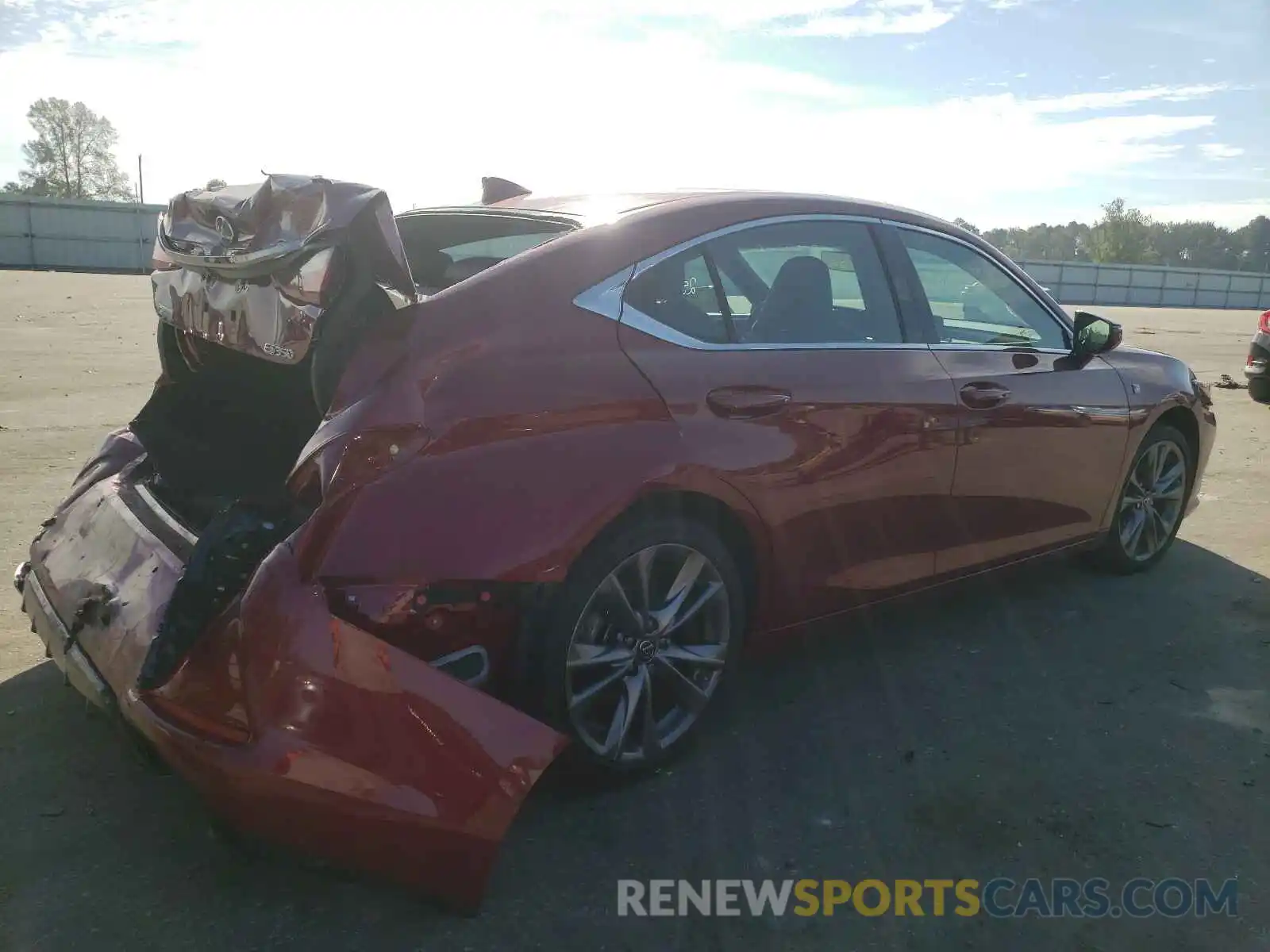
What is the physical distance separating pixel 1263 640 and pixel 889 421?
209cm

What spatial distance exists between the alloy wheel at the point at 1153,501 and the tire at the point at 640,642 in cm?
259

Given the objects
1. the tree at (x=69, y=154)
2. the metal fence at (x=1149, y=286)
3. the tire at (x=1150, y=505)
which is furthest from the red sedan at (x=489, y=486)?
the tree at (x=69, y=154)

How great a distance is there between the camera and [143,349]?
11.9 m

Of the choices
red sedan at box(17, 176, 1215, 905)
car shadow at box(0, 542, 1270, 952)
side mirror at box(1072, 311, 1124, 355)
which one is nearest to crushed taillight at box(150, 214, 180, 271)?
red sedan at box(17, 176, 1215, 905)

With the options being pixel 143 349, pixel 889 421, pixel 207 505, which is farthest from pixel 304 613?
pixel 143 349

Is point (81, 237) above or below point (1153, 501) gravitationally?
above

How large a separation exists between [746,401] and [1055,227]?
11617cm

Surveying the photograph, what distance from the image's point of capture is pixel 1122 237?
327ft

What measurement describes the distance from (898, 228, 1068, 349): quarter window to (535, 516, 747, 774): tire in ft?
4.63

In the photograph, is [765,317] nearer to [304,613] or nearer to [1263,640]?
[304,613]

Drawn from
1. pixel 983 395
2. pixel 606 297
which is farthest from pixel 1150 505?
pixel 606 297

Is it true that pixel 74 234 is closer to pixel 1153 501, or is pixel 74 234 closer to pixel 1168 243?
pixel 1153 501

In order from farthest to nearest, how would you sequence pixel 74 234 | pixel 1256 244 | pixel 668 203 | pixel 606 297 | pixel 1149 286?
1. pixel 1256 244
2. pixel 1149 286
3. pixel 74 234
4. pixel 668 203
5. pixel 606 297

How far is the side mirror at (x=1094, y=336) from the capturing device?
4242mm
